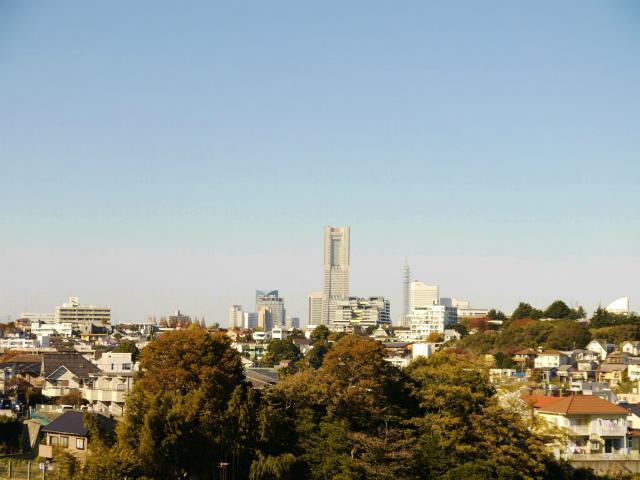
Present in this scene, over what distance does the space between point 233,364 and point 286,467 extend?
341 cm

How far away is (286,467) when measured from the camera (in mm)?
18516

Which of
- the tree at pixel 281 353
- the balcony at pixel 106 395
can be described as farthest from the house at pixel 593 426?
the tree at pixel 281 353

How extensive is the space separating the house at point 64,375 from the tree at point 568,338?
2807cm

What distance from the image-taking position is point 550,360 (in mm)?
46688

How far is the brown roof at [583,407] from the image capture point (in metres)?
25.1

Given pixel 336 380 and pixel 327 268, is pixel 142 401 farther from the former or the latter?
pixel 327 268

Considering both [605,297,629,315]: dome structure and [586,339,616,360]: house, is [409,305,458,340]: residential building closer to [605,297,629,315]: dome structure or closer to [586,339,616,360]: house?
[605,297,629,315]: dome structure

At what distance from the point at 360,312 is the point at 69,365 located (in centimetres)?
9578

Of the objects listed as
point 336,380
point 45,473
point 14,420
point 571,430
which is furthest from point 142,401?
point 571,430

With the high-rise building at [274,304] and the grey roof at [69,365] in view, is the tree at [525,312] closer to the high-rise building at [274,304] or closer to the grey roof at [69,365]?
the grey roof at [69,365]

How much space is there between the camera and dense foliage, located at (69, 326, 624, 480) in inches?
717

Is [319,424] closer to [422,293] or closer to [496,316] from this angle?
[496,316]

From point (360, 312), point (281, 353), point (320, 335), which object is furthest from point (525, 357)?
point (360, 312)

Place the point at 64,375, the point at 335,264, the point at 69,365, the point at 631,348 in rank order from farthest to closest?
the point at 335,264, the point at 631,348, the point at 69,365, the point at 64,375
